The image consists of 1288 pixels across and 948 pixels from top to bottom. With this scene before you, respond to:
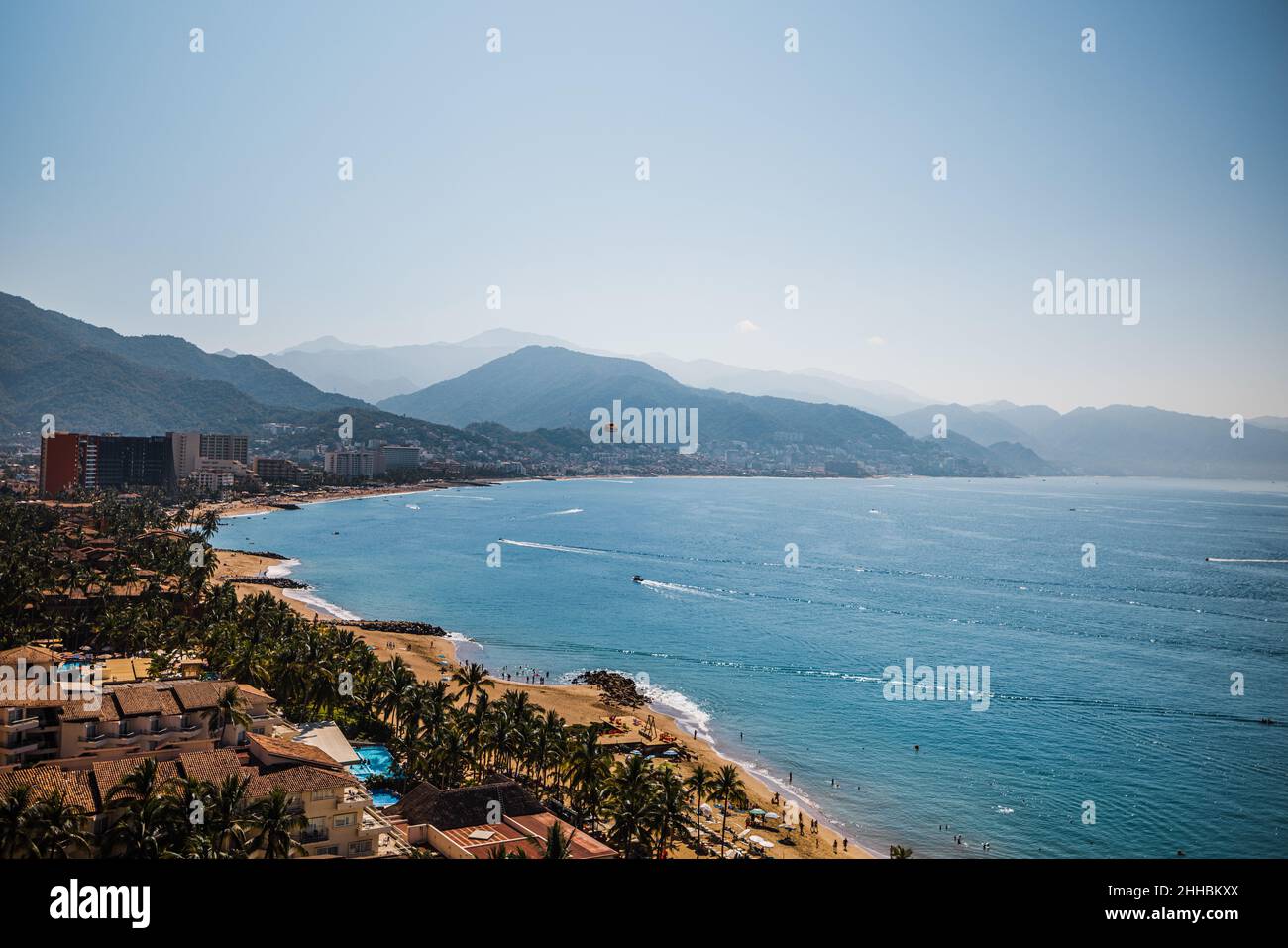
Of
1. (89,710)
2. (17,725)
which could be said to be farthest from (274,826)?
(17,725)

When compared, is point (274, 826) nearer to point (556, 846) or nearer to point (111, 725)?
point (556, 846)

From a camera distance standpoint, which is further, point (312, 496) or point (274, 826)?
point (312, 496)

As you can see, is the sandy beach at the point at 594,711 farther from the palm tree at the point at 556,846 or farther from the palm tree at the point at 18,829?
the palm tree at the point at 18,829

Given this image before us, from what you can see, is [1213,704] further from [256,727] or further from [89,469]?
[89,469]

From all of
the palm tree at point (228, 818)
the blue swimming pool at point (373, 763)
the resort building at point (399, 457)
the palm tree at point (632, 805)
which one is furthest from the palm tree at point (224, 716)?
the resort building at point (399, 457)

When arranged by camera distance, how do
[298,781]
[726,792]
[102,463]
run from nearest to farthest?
1. [298,781]
2. [726,792]
3. [102,463]

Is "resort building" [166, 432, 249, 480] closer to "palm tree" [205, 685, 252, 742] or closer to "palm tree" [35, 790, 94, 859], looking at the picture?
"palm tree" [205, 685, 252, 742]

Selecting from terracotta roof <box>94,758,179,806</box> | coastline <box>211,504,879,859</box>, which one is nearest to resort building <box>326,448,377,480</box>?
coastline <box>211,504,879,859</box>
